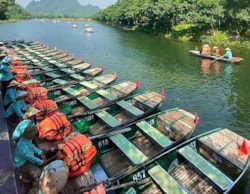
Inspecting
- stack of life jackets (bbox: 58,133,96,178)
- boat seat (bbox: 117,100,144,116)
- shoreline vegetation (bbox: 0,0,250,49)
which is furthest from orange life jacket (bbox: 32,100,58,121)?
shoreline vegetation (bbox: 0,0,250,49)

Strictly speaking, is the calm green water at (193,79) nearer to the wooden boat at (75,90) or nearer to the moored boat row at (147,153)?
the moored boat row at (147,153)

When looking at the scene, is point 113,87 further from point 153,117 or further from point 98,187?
point 98,187

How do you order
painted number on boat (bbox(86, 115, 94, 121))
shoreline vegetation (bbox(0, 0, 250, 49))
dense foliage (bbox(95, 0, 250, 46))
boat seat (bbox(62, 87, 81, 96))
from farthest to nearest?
dense foliage (bbox(95, 0, 250, 46)), shoreline vegetation (bbox(0, 0, 250, 49)), boat seat (bbox(62, 87, 81, 96)), painted number on boat (bbox(86, 115, 94, 121))

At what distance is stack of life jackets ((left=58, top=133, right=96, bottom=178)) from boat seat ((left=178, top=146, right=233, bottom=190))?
3.40 m

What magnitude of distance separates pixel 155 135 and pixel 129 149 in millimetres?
1635

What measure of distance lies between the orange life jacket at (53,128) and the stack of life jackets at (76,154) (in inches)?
54.7

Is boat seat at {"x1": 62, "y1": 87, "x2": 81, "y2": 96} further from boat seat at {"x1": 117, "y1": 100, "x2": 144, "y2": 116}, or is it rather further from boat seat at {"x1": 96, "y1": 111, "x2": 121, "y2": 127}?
boat seat at {"x1": 96, "y1": 111, "x2": 121, "y2": 127}

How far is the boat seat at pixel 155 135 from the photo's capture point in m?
10.5

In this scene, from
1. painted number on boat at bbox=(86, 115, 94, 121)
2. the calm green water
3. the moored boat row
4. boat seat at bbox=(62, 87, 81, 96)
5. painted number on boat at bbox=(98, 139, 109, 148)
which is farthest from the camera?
the calm green water

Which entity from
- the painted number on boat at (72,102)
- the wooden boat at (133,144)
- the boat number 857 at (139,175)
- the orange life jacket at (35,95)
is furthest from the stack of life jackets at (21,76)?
the boat number 857 at (139,175)

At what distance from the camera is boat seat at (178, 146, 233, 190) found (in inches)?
332

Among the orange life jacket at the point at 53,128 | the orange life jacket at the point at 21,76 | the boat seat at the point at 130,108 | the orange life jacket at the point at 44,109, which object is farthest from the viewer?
the orange life jacket at the point at 21,76

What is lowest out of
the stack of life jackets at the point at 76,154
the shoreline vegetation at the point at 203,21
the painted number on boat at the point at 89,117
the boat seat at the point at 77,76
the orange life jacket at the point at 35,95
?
the painted number on boat at the point at 89,117

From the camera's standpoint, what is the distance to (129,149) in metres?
9.77
